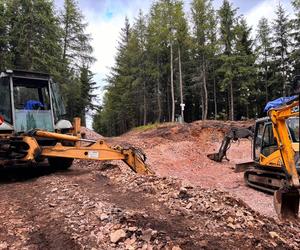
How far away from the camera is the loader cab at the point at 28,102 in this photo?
30.8 feet

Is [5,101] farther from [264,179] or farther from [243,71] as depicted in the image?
[243,71]

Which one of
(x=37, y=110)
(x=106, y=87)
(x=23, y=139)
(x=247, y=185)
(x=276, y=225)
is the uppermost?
(x=106, y=87)

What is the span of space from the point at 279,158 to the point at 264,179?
37.8 inches

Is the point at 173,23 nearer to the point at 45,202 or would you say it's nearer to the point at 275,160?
the point at 275,160

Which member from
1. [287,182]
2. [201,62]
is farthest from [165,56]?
[287,182]

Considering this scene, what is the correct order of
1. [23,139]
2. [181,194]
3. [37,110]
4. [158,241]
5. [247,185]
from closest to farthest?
1. [158,241]
2. [181,194]
3. [23,139]
4. [37,110]
5. [247,185]

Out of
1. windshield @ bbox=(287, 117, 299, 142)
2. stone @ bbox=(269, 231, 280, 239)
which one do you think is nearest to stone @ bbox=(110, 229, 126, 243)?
stone @ bbox=(269, 231, 280, 239)

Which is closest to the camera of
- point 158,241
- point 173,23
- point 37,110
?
point 158,241

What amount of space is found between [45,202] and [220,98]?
4231cm

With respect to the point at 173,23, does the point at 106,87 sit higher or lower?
lower

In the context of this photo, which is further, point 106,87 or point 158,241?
point 106,87

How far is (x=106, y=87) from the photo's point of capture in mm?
51188

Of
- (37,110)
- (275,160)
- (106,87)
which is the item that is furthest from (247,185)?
(106,87)

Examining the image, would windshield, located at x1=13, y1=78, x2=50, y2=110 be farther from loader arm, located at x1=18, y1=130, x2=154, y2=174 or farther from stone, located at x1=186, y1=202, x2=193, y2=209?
stone, located at x1=186, y1=202, x2=193, y2=209
